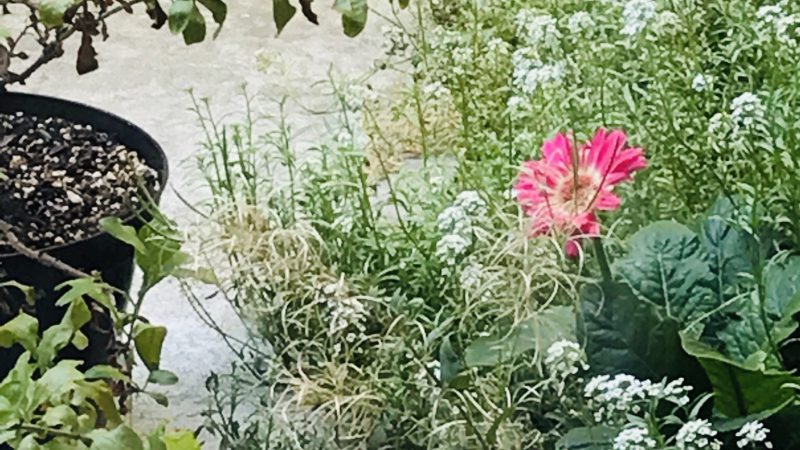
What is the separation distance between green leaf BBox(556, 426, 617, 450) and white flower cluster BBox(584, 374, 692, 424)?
1 centimetres

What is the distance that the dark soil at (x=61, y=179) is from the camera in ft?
5.35

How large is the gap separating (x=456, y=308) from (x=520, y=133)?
476 mm

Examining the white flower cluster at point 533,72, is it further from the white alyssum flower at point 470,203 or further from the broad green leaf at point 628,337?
the broad green leaf at point 628,337

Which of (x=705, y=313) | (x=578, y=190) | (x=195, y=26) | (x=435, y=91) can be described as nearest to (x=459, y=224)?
(x=578, y=190)

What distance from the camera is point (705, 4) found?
1.87m

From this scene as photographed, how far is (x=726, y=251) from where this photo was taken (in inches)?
52.7

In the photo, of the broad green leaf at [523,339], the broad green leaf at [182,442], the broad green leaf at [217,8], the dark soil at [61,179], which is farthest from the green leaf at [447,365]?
the dark soil at [61,179]

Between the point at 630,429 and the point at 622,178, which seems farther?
the point at 622,178

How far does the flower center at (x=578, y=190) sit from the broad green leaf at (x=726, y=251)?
14 cm

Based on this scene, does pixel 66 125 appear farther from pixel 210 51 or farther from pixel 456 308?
pixel 210 51

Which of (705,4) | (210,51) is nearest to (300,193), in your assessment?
(705,4)

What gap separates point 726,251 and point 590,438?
0.27 m

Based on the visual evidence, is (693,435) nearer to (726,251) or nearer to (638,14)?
(726,251)

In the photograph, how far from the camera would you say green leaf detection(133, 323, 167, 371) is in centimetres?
131
